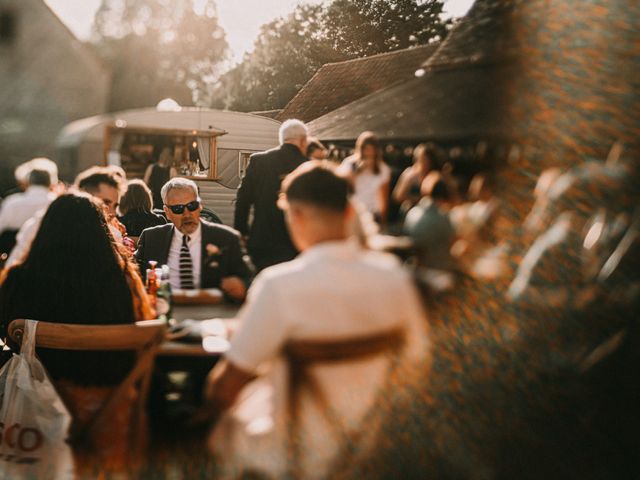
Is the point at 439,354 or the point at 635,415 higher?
the point at 439,354

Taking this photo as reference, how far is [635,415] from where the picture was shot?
169cm

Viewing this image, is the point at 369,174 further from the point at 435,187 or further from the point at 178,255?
Answer: the point at 178,255

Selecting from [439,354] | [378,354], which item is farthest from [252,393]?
[439,354]

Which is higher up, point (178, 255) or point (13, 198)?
point (178, 255)

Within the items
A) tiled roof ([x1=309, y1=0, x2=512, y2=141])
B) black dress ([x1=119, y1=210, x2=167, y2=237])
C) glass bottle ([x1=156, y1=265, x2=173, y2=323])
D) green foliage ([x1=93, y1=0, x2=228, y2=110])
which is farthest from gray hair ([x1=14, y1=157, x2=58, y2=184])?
tiled roof ([x1=309, y1=0, x2=512, y2=141])

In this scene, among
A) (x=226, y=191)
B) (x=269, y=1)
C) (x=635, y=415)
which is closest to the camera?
(x=635, y=415)

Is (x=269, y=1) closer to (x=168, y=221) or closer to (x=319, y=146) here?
(x=319, y=146)

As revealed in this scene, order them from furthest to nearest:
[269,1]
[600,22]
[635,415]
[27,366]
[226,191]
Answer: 1. [27,366]
2. [226,191]
3. [269,1]
4. [635,415]
5. [600,22]

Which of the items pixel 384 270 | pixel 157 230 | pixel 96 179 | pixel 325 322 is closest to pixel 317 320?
pixel 325 322

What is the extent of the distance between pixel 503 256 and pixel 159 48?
0.96 meters

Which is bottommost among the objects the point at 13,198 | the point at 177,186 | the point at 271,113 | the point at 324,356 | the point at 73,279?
the point at 13,198

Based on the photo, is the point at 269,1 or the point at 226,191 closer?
the point at 269,1

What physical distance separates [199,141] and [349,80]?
44cm

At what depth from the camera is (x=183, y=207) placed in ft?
7.04
